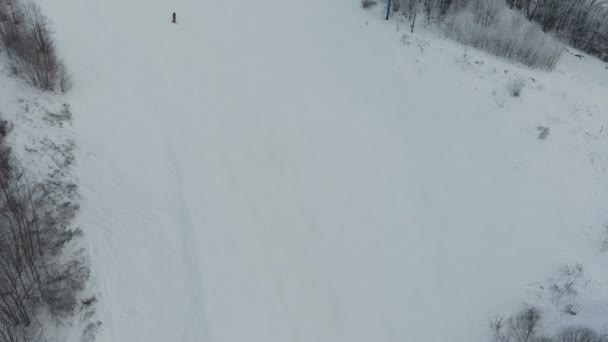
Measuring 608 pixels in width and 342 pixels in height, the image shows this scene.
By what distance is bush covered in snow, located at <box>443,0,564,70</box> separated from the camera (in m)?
16.4

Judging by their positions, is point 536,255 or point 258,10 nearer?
point 536,255

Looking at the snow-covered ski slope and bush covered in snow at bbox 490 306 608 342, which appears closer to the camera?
bush covered in snow at bbox 490 306 608 342

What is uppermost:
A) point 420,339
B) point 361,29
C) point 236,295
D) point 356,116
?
point 361,29

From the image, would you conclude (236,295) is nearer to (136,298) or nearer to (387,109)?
(136,298)

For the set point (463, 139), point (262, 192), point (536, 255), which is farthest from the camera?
point (463, 139)

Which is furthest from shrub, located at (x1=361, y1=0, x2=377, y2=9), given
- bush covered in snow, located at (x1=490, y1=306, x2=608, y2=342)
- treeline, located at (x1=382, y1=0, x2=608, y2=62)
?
bush covered in snow, located at (x1=490, y1=306, x2=608, y2=342)

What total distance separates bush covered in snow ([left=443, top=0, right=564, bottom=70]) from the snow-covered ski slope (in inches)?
38.1

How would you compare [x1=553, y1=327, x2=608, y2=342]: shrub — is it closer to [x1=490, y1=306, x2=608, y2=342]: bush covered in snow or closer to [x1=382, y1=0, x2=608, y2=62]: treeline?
[x1=490, y1=306, x2=608, y2=342]: bush covered in snow

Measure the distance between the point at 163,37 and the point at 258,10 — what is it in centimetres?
459

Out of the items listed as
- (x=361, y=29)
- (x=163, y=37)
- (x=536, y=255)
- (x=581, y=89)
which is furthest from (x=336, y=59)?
(x=536, y=255)

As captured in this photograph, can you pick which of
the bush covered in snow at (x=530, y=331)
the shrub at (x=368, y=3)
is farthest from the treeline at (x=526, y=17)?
the bush covered in snow at (x=530, y=331)

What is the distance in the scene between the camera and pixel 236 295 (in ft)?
32.3

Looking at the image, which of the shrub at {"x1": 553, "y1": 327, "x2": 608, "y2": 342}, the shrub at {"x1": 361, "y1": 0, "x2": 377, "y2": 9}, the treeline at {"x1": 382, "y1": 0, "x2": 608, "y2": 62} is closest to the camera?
the shrub at {"x1": 553, "y1": 327, "x2": 608, "y2": 342}

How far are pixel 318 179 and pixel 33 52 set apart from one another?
29.7 feet
